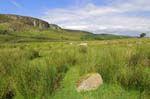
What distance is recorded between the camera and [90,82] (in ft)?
29.8

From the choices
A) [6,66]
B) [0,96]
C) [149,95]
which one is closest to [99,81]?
[149,95]

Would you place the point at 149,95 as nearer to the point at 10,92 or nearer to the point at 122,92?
the point at 122,92

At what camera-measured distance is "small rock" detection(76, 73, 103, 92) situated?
8883 mm

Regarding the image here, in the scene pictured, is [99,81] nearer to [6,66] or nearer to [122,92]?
[122,92]

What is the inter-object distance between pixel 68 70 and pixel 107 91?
3.67m

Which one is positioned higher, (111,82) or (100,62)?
(100,62)

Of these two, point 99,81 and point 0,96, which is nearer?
point 0,96

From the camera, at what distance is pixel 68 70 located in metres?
11.9

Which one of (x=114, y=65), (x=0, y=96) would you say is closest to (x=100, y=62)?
(x=114, y=65)

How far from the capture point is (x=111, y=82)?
916 cm

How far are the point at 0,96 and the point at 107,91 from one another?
3.80 m

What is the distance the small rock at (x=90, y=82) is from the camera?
8883mm

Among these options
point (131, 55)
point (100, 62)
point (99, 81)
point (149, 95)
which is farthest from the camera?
point (131, 55)

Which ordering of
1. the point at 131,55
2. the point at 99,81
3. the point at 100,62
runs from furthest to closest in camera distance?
1. the point at 131,55
2. the point at 100,62
3. the point at 99,81
